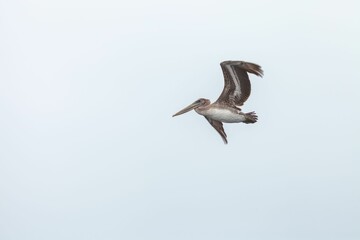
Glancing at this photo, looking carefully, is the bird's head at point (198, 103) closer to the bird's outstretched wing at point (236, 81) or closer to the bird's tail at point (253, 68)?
the bird's outstretched wing at point (236, 81)

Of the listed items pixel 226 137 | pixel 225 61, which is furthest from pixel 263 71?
pixel 226 137

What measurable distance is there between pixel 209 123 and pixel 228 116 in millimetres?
2342

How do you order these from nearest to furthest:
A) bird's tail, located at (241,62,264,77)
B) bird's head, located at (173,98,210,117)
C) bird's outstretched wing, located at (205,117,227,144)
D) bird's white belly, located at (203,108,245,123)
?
1. bird's tail, located at (241,62,264,77)
2. bird's white belly, located at (203,108,245,123)
3. bird's head, located at (173,98,210,117)
4. bird's outstretched wing, located at (205,117,227,144)

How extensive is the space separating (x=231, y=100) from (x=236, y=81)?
2.73ft

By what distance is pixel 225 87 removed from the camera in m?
43.7

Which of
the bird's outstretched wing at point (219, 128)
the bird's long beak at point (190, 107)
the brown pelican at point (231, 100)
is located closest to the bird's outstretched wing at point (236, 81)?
the brown pelican at point (231, 100)

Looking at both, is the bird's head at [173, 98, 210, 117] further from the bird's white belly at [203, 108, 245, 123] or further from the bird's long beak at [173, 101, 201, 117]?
the bird's white belly at [203, 108, 245, 123]

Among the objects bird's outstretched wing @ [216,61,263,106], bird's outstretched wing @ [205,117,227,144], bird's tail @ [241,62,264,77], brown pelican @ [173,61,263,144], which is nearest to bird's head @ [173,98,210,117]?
brown pelican @ [173,61,263,144]

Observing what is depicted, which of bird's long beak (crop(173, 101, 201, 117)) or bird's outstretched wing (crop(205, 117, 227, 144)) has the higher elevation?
bird's long beak (crop(173, 101, 201, 117))

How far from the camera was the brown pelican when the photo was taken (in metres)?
42.8

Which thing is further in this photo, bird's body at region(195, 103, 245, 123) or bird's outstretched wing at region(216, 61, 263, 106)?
bird's body at region(195, 103, 245, 123)

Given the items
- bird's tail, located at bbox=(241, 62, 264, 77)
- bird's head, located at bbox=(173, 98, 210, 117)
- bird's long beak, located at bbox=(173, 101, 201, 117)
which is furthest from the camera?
bird's long beak, located at bbox=(173, 101, 201, 117)

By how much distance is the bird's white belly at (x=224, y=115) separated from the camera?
4319 centimetres

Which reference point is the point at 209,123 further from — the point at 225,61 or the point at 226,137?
the point at 225,61
